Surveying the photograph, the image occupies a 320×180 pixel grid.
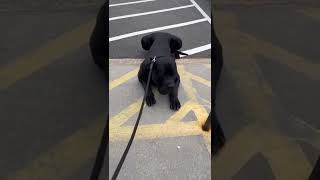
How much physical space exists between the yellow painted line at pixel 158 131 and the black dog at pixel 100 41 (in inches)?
81.2

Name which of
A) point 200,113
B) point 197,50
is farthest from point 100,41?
point 197,50

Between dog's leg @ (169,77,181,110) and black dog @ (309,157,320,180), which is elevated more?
black dog @ (309,157,320,180)

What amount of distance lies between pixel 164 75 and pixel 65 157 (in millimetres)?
2851

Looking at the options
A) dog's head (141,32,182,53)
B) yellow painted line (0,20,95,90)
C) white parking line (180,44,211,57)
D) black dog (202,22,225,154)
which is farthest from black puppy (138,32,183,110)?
yellow painted line (0,20,95,90)

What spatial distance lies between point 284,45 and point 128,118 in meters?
2.57

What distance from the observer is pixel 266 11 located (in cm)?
112

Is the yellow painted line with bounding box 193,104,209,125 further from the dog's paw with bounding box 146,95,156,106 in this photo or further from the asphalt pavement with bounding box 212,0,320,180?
the asphalt pavement with bounding box 212,0,320,180

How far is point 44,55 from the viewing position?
1097 millimetres

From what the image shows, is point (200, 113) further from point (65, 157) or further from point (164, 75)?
point (65, 157)

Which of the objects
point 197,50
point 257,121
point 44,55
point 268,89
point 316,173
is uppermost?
point 44,55

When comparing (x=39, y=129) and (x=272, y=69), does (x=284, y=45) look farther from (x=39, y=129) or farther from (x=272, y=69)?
(x=39, y=129)

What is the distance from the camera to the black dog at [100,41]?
1.13 metres

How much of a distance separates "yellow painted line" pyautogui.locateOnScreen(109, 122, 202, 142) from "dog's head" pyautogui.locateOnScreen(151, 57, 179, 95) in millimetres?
508

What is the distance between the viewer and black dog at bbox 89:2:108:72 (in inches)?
44.7
